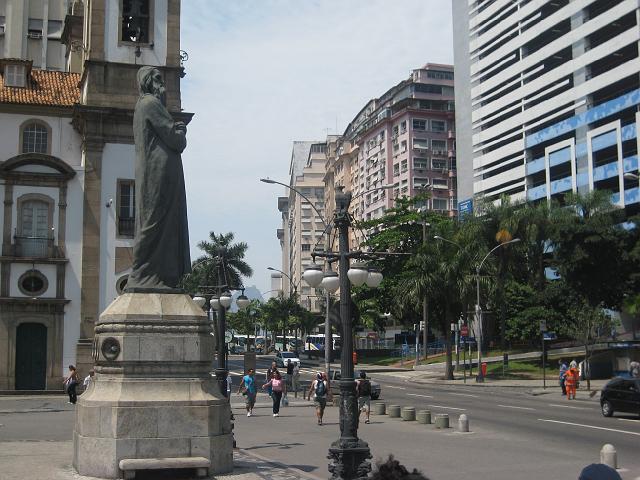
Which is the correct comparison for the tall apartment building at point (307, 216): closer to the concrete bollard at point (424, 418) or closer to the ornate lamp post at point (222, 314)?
the ornate lamp post at point (222, 314)

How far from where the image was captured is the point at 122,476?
460 inches

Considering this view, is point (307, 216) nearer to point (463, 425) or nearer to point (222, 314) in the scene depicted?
point (222, 314)

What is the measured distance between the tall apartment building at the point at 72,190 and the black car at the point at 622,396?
22.3 m

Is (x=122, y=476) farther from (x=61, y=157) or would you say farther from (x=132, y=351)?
(x=61, y=157)

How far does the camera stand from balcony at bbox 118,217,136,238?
37.9 metres

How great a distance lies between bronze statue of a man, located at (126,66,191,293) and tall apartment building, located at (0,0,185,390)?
24195 millimetres

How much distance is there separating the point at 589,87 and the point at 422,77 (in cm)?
4238

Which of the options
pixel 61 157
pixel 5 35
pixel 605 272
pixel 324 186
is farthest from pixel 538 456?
pixel 324 186

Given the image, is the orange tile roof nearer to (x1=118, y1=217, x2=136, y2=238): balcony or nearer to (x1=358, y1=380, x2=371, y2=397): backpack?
(x1=118, y1=217, x2=136, y2=238): balcony

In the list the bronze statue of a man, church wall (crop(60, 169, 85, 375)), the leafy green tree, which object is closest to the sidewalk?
the bronze statue of a man

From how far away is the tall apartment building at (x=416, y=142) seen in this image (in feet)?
330

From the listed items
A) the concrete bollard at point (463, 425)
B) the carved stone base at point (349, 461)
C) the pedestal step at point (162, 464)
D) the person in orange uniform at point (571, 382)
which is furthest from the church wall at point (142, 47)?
the carved stone base at point (349, 461)

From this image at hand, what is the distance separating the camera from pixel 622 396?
976 inches

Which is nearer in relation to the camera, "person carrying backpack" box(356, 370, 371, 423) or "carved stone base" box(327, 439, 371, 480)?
"carved stone base" box(327, 439, 371, 480)
